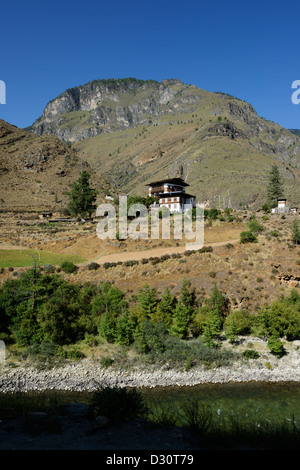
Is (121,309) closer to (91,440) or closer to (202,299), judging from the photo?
(202,299)

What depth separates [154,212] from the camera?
194 feet

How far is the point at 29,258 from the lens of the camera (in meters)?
41.8

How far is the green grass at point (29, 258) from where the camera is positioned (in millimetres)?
39312

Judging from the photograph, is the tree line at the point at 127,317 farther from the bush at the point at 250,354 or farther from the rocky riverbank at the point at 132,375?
the rocky riverbank at the point at 132,375

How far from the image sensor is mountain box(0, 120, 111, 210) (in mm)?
94188

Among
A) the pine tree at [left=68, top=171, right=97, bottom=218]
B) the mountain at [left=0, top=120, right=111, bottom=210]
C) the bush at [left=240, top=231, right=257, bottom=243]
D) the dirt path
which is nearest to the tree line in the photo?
the dirt path

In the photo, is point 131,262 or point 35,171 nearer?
point 131,262

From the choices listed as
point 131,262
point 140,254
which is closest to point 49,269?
point 131,262

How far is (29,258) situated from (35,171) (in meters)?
80.4

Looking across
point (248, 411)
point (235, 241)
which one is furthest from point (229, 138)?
point (248, 411)

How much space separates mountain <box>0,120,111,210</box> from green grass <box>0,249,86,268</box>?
46.8 meters

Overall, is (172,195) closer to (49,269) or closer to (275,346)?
(49,269)

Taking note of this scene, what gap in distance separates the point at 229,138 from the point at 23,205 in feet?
437

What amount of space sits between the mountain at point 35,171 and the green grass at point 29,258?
154 feet
